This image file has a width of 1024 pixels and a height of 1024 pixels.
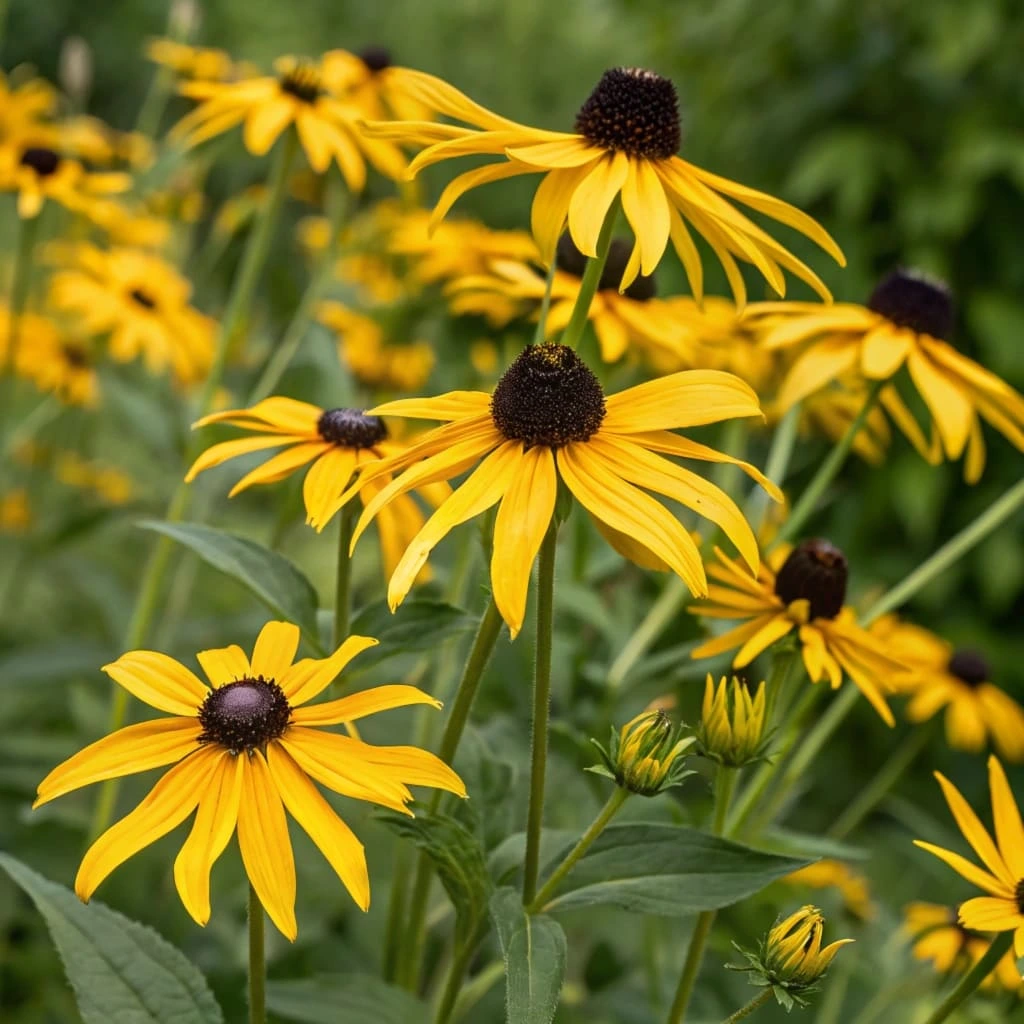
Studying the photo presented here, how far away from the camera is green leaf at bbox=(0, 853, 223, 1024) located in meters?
0.53

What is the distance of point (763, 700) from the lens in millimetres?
568

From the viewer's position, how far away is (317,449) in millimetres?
656

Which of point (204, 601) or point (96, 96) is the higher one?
point (96, 96)

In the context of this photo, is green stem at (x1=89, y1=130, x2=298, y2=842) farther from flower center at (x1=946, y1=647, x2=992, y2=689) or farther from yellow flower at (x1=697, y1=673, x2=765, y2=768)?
flower center at (x1=946, y1=647, x2=992, y2=689)

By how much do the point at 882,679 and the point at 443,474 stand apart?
30 centimetres

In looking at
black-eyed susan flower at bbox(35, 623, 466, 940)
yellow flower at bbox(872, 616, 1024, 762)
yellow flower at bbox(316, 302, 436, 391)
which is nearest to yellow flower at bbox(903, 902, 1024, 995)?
yellow flower at bbox(872, 616, 1024, 762)

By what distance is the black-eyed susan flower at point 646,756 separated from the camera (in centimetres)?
51

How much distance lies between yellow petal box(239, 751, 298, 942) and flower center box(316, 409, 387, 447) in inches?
8.4

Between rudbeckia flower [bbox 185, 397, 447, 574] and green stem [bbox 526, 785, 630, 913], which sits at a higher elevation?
rudbeckia flower [bbox 185, 397, 447, 574]

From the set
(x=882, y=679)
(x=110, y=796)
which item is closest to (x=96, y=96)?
(x=110, y=796)

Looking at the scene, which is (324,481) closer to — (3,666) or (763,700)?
(763,700)

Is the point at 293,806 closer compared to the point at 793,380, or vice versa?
the point at 293,806

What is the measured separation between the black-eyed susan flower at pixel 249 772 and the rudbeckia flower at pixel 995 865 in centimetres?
24

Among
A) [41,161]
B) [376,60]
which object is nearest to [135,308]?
[41,161]
